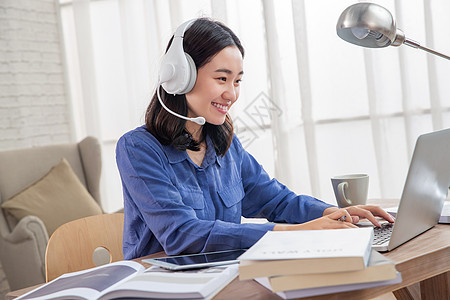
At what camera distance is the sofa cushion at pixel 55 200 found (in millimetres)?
2975

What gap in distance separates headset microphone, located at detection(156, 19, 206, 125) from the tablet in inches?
17.5

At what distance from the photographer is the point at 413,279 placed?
0.94 m

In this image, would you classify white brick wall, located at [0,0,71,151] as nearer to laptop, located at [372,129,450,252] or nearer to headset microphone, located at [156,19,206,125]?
headset microphone, located at [156,19,206,125]

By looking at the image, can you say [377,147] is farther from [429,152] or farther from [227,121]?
[429,152]

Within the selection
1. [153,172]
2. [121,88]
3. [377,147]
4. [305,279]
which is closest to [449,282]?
[305,279]

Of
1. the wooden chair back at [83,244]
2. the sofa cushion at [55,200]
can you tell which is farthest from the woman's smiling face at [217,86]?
the sofa cushion at [55,200]

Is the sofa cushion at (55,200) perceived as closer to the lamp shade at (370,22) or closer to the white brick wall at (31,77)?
the white brick wall at (31,77)

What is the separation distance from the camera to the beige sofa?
9.31 feet

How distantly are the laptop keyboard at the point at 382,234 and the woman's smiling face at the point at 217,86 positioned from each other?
53 centimetres

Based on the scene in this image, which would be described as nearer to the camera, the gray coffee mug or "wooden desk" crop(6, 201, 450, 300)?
"wooden desk" crop(6, 201, 450, 300)

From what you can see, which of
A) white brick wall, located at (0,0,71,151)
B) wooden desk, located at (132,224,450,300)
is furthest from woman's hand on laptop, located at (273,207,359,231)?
white brick wall, located at (0,0,71,151)

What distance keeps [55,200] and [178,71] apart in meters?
1.94

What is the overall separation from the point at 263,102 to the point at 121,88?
122 centimetres

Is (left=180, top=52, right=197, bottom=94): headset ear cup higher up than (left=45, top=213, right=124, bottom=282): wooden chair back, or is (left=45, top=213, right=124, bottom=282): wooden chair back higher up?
(left=180, top=52, right=197, bottom=94): headset ear cup
